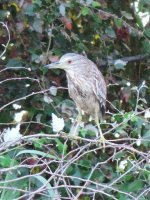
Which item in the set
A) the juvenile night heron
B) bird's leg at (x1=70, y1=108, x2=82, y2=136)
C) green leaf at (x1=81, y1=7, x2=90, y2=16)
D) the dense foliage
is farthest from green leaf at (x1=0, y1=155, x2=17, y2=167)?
green leaf at (x1=81, y1=7, x2=90, y2=16)

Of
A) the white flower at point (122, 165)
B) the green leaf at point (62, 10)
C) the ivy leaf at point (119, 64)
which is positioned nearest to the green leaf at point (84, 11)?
the green leaf at point (62, 10)

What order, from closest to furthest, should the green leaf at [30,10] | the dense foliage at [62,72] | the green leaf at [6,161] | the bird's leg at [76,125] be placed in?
the green leaf at [6,161] → the bird's leg at [76,125] → the dense foliage at [62,72] → the green leaf at [30,10]

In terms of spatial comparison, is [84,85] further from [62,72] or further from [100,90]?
[62,72]

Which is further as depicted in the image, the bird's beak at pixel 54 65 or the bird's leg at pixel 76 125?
the bird's beak at pixel 54 65

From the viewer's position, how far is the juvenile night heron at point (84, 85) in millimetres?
4199

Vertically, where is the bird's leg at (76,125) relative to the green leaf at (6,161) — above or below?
below

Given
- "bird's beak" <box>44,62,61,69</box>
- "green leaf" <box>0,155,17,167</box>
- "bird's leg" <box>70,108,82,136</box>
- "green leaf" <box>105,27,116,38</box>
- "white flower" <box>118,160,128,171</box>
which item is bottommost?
"white flower" <box>118,160,128,171</box>

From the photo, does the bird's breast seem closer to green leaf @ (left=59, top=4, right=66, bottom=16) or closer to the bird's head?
the bird's head

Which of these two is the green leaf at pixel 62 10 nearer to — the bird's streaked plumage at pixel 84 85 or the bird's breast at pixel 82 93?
the bird's streaked plumage at pixel 84 85

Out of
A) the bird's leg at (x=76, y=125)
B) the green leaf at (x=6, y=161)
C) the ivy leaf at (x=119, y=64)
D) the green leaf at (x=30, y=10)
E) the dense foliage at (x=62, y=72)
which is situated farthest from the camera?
the ivy leaf at (x=119, y=64)

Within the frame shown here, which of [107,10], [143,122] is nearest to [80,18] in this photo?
[107,10]

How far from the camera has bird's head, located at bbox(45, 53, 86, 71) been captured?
13.8ft

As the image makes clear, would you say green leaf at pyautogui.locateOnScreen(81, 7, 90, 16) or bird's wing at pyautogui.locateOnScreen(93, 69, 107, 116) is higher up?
green leaf at pyautogui.locateOnScreen(81, 7, 90, 16)

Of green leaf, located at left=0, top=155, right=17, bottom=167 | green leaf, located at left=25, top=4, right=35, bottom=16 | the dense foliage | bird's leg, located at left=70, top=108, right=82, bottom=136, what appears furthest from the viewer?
green leaf, located at left=25, top=4, right=35, bottom=16
